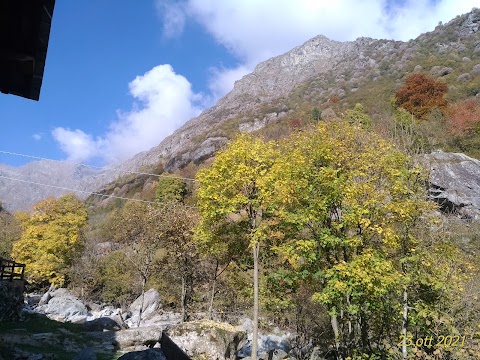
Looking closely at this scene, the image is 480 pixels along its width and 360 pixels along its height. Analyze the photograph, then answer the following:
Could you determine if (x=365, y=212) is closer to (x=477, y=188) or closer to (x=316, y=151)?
(x=316, y=151)

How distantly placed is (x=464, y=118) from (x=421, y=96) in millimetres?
15793

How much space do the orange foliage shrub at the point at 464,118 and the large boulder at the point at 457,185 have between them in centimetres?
1018

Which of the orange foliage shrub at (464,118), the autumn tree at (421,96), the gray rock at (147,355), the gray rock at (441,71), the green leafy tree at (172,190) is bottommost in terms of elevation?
the gray rock at (147,355)

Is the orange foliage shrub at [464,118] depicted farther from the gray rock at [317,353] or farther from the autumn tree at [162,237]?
the gray rock at [317,353]

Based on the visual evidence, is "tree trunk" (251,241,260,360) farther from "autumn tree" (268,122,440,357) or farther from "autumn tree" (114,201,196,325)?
"autumn tree" (114,201,196,325)

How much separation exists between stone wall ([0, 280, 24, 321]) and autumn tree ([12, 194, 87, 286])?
15.3m

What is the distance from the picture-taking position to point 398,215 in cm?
1187

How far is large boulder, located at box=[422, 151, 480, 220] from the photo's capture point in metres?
29.6

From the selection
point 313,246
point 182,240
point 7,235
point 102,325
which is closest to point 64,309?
A: point 102,325

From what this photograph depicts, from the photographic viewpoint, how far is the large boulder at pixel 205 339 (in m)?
13.3

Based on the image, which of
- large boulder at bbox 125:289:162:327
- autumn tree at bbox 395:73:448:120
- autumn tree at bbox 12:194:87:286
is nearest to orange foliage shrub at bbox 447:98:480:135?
autumn tree at bbox 395:73:448:120

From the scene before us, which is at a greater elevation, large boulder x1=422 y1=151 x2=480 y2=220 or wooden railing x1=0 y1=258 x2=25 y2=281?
large boulder x1=422 y1=151 x2=480 y2=220

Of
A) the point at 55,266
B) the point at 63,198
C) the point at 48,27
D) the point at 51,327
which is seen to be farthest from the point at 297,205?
the point at 63,198

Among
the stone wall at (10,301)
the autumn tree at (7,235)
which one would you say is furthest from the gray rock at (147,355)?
the autumn tree at (7,235)
